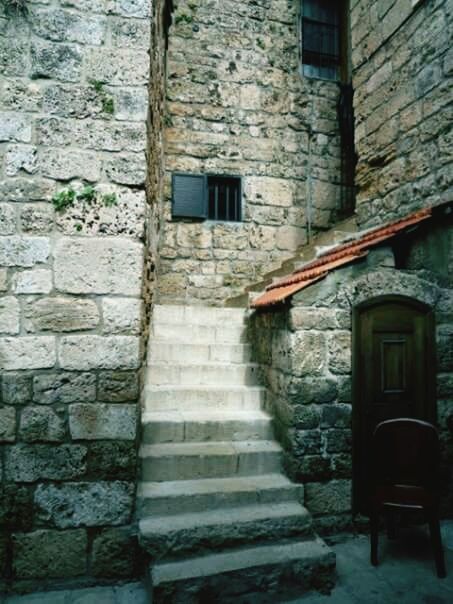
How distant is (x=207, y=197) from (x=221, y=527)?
4805 millimetres

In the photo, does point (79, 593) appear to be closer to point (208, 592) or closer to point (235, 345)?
point (208, 592)

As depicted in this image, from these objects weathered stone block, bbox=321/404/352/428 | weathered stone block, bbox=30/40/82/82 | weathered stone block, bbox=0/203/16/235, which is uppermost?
weathered stone block, bbox=30/40/82/82

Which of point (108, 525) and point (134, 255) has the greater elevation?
point (134, 255)

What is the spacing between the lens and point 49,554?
2.42 meters

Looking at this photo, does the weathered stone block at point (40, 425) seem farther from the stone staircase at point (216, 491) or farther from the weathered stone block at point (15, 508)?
the stone staircase at point (216, 491)

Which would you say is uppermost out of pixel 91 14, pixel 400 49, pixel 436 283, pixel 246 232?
pixel 400 49

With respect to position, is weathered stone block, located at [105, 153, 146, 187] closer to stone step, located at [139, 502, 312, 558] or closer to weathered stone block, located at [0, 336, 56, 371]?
weathered stone block, located at [0, 336, 56, 371]

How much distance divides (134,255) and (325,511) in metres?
2.36

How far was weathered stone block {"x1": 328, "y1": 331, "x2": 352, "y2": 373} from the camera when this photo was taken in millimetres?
3074

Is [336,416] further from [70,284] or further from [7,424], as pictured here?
[7,424]

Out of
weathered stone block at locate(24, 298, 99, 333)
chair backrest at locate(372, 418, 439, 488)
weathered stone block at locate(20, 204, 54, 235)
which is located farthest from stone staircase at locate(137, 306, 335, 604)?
weathered stone block at locate(20, 204, 54, 235)

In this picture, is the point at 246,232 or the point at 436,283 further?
the point at 246,232

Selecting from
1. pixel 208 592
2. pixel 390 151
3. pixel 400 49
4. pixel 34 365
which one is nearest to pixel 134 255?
pixel 34 365

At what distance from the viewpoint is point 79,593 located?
237 centimetres
